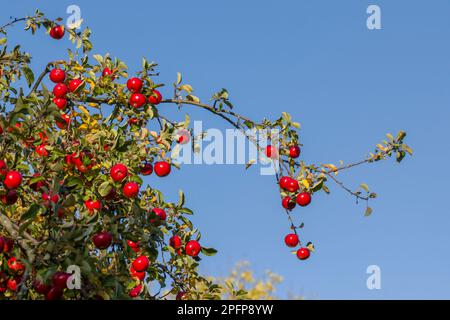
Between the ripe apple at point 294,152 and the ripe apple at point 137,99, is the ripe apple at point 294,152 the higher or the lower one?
the lower one

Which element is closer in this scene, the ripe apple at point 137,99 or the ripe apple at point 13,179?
the ripe apple at point 13,179

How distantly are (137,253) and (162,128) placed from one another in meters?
1.53

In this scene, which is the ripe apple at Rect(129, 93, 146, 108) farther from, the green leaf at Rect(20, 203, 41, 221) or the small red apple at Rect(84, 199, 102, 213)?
the green leaf at Rect(20, 203, 41, 221)

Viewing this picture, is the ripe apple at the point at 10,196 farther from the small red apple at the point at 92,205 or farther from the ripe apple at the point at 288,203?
the ripe apple at the point at 288,203

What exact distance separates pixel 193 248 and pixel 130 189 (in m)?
0.99

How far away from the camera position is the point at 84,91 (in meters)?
8.26

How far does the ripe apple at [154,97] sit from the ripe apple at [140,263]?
1842 millimetres

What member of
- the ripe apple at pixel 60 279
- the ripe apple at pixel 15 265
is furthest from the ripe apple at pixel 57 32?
the ripe apple at pixel 60 279

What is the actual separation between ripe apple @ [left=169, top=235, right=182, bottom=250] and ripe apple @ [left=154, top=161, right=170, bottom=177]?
1.94ft

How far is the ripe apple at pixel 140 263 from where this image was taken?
22.4 ft

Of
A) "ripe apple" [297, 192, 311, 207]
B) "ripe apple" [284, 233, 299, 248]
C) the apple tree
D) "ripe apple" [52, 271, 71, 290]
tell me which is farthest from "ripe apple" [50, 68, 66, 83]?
"ripe apple" [52, 271, 71, 290]

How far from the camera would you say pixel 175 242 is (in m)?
7.60
